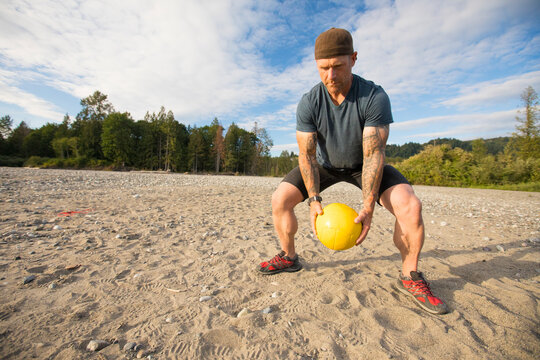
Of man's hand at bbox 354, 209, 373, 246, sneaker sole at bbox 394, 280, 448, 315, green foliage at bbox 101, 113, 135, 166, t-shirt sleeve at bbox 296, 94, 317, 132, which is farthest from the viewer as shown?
green foliage at bbox 101, 113, 135, 166

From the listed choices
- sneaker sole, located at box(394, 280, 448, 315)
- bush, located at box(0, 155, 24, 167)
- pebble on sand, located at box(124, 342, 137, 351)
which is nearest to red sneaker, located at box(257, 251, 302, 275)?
sneaker sole, located at box(394, 280, 448, 315)

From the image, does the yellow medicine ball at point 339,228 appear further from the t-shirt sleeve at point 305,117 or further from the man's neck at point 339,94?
the man's neck at point 339,94

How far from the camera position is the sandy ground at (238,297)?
73.3 inches

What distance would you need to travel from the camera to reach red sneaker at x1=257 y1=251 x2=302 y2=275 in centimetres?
313

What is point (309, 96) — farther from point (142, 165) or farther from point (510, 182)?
point (142, 165)

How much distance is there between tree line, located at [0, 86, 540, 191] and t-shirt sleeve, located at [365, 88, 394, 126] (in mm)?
26076

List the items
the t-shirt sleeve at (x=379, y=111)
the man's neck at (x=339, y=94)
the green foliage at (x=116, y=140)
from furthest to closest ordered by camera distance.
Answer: the green foliage at (x=116, y=140), the man's neck at (x=339, y=94), the t-shirt sleeve at (x=379, y=111)

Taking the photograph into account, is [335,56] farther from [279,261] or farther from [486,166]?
[486,166]

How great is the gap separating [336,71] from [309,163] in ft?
3.51

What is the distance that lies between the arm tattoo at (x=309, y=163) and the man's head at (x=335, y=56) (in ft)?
2.12

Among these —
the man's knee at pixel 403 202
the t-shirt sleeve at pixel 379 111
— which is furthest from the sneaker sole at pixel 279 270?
the t-shirt sleeve at pixel 379 111

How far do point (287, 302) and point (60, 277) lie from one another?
2.45m

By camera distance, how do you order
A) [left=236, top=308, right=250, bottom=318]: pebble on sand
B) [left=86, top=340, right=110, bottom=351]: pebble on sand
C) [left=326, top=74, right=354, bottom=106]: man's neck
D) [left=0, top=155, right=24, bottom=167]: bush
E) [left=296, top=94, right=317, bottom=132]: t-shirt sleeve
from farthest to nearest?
[left=0, top=155, right=24, bottom=167]: bush → [left=296, top=94, right=317, bottom=132]: t-shirt sleeve → [left=326, top=74, right=354, bottom=106]: man's neck → [left=236, top=308, right=250, bottom=318]: pebble on sand → [left=86, top=340, right=110, bottom=351]: pebble on sand

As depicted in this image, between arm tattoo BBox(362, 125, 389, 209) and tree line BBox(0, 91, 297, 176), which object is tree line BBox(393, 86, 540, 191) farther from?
tree line BBox(0, 91, 297, 176)
